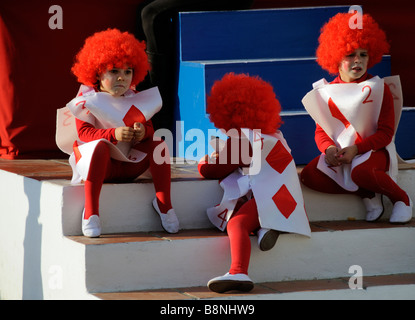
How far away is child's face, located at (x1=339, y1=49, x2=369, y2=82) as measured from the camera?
441cm

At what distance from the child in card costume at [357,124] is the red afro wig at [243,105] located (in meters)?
0.45

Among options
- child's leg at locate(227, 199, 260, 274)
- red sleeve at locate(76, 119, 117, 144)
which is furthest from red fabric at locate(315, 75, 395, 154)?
red sleeve at locate(76, 119, 117, 144)

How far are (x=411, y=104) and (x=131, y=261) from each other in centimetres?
297

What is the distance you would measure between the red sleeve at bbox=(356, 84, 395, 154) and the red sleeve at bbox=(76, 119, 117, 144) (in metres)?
1.25

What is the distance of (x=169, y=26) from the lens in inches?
211

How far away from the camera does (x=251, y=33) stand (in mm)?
5258

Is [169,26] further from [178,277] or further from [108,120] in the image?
[178,277]

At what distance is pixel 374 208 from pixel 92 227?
1.46 m

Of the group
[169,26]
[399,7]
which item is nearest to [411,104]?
[399,7]

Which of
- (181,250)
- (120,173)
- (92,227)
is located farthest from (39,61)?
(181,250)

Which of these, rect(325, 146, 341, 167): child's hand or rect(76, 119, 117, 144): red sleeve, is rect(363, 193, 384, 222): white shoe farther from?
rect(76, 119, 117, 144): red sleeve

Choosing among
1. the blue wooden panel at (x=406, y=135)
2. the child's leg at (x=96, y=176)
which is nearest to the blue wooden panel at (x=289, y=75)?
the blue wooden panel at (x=406, y=135)

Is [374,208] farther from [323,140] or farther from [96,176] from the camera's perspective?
[96,176]

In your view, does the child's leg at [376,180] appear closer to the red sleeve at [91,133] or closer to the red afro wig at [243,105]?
the red afro wig at [243,105]
